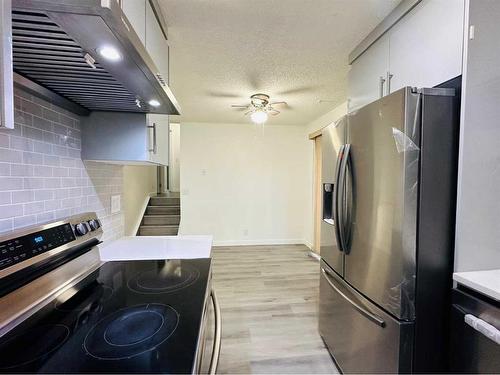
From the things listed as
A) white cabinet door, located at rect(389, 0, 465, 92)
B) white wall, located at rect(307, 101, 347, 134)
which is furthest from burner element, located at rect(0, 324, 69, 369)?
white wall, located at rect(307, 101, 347, 134)

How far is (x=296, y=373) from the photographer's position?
1735 millimetres

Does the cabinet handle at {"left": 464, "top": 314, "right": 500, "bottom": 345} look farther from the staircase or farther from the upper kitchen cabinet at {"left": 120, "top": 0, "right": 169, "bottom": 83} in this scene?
the staircase

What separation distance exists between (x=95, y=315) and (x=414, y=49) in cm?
192

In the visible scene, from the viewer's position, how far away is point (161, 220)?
205 inches

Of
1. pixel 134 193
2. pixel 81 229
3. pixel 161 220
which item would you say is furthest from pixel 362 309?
pixel 161 220

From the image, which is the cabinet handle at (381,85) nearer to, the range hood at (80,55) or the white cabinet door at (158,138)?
the range hood at (80,55)

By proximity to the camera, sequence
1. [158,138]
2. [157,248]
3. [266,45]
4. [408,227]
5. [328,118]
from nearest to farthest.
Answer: [408,227], [157,248], [158,138], [266,45], [328,118]

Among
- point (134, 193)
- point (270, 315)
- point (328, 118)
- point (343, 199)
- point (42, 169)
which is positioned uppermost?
point (328, 118)

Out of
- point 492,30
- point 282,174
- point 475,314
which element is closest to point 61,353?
point 475,314

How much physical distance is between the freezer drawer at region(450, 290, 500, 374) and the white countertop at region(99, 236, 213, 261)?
1211 millimetres

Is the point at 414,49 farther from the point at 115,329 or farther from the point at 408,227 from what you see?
the point at 115,329

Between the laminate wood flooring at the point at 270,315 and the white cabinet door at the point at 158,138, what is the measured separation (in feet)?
5.00

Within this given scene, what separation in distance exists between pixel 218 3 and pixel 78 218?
1406 mm

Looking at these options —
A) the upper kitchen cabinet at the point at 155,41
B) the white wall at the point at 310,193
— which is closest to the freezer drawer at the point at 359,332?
the upper kitchen cabinet at the point at 155,41
